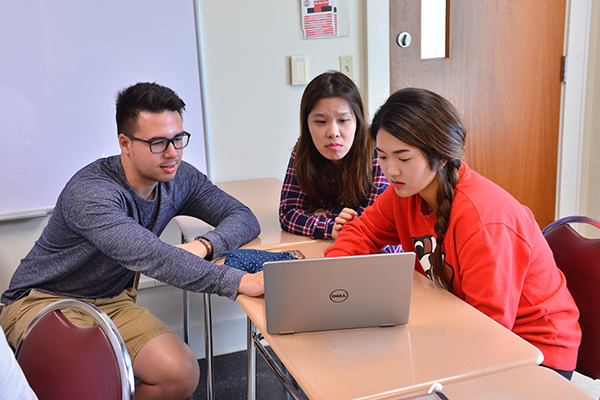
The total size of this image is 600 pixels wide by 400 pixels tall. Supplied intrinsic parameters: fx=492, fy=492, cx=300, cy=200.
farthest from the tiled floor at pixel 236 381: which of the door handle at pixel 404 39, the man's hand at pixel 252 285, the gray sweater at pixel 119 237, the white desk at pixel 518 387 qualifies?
the door handle at pixel 404 39

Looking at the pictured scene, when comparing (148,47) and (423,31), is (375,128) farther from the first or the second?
(423,31)

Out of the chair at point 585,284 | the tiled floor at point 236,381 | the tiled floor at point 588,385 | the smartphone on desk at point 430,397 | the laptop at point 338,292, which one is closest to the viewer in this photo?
the smartphone on desk at point 430,397

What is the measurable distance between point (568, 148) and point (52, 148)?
2732 millimetres

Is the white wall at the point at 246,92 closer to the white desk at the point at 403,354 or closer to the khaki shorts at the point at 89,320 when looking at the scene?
the khaki shorts at the point at 89,320

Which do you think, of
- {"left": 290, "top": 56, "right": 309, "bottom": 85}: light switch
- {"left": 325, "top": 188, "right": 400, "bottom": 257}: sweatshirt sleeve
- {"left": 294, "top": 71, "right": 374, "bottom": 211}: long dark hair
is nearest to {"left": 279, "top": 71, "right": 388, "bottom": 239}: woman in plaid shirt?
{"left": 294, "top": 71, "right": 374, "bottom": 211}: long dark hair

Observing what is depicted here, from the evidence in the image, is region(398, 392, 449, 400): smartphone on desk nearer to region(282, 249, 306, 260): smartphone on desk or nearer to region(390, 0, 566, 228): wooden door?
region(282, 249, 306, 260): smartphone on desk

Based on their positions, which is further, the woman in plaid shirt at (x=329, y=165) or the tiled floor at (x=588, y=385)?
the tiled floor at (x=588, y=385)

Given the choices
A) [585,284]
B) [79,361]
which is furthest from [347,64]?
[79,361]

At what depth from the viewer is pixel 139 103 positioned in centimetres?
145

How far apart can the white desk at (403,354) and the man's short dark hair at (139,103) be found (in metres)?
0.75

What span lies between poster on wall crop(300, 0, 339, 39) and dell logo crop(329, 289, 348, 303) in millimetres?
1699

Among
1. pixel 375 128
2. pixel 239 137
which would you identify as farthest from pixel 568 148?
pixel 375 128

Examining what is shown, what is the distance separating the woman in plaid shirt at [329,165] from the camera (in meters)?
1.66

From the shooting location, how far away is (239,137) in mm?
2332
